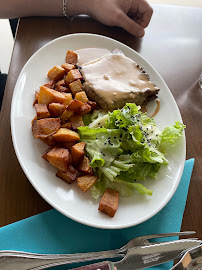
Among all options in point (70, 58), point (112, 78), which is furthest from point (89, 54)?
point (112, 78)

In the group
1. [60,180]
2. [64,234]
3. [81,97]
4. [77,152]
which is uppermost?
[81,97]

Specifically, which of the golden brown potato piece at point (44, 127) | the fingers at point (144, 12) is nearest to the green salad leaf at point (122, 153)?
the golden brown potato piece at point (44, 127)

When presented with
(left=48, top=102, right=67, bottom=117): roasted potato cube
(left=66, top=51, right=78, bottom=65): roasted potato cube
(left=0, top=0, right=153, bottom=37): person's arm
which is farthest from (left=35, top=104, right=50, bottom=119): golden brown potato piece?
(left=0, top=0, right=153, bottom=37): person's arm

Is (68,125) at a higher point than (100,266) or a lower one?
higher

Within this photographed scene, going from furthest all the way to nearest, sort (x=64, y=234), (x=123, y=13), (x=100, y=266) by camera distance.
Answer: (x=123, y=13), (x=64, y=234), (x=100, y=266)

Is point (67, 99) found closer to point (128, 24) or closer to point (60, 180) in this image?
point (60, 180)

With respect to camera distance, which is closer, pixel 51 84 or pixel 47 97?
pixel 47 97

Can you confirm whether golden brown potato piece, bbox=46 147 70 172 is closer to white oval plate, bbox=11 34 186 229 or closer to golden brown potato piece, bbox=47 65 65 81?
white oval plate, bbox=11 34 186 229
